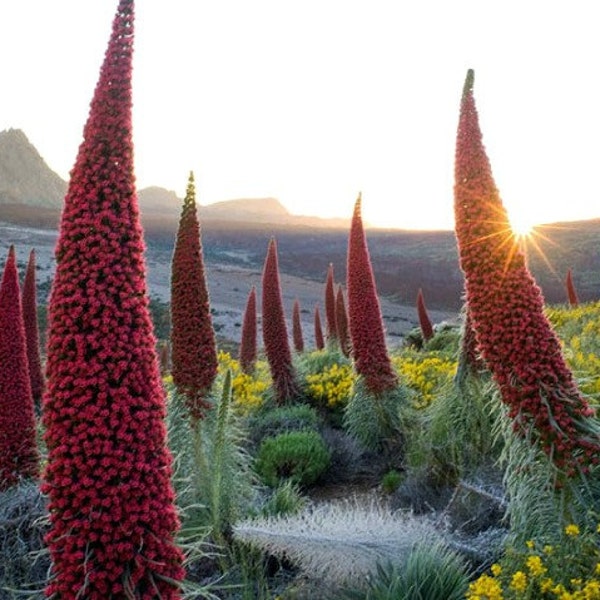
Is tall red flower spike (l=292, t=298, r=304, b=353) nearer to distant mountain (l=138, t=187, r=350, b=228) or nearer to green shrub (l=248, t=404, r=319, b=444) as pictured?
green shrub (l=248, t=404, r=319, b=444)

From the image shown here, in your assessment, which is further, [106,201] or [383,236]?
[383,236]

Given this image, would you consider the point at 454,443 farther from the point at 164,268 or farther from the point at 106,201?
the point at 164,268

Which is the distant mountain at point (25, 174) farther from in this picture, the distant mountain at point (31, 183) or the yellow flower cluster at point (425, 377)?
the yellow flower cluster at point (425, 377)

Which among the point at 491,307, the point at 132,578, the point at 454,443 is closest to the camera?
the point at 132,578

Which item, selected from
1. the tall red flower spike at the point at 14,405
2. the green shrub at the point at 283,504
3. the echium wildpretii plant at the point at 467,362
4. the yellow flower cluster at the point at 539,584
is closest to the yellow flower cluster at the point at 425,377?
the echium wildpretii plant at the point at 467,362

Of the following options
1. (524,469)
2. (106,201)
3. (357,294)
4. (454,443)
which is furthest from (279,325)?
(106,201)

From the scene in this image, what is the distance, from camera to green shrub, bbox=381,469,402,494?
21.3 feet

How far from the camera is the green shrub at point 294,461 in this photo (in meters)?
7.01

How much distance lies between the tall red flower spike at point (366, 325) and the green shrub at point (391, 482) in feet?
4.09

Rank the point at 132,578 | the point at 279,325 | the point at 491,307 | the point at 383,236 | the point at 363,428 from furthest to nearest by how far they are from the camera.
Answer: the point at 383,236
the point at 279,325
the point at 363,428
the point at 491,307
the point at 132,578

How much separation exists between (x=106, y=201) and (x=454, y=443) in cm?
416

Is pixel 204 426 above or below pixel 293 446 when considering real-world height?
above

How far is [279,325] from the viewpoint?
9.55m

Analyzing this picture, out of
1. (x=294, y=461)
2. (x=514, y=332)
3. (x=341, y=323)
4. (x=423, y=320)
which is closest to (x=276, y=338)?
(x=294, y=461)
